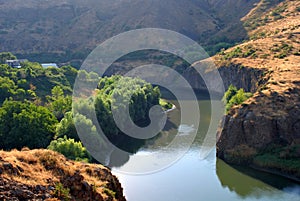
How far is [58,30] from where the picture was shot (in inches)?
6865

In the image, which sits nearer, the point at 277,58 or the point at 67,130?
the point at 67,130

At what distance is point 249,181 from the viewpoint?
4981 centimetres

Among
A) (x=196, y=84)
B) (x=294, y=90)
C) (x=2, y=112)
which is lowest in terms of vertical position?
(x=196, y=84)

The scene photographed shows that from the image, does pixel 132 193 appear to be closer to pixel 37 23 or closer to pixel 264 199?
pixel 264 199

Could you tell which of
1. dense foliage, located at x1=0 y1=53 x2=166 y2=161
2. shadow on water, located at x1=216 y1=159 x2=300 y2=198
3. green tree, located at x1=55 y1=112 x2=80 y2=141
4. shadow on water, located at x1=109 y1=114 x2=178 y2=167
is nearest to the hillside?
dense foliage, located at x1=0 y1=53 x2=166 y2=161

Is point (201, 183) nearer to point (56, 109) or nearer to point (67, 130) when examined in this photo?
point (67, 130)

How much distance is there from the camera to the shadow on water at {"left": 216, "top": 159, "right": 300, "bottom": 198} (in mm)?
47325

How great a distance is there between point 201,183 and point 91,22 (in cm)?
14031

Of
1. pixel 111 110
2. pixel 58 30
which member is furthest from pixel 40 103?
pixel 58 30

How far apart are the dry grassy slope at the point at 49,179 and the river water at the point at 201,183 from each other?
18525 mm

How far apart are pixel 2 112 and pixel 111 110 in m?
16.7

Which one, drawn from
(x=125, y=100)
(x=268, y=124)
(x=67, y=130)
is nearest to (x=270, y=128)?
(x=268, y=124)

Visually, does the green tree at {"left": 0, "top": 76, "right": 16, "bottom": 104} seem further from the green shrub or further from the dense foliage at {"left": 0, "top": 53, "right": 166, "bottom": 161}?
the green shrub

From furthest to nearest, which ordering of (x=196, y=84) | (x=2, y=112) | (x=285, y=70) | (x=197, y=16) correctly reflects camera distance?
1. (x=197, y=16)
2. (x=196, y=84)
3. (x=285, y=70)
4. (x=2, y=112)
